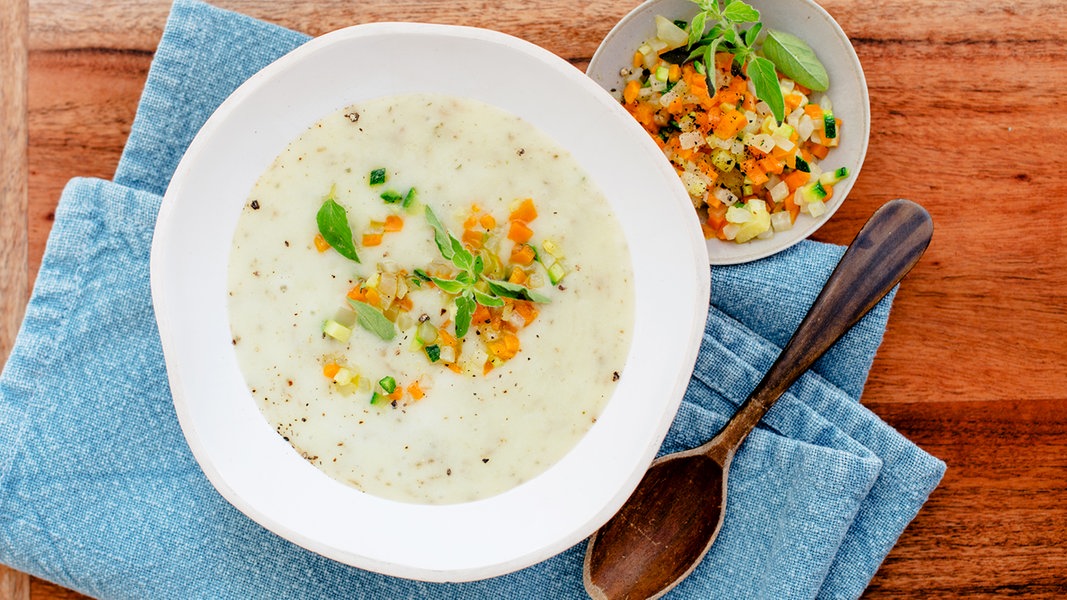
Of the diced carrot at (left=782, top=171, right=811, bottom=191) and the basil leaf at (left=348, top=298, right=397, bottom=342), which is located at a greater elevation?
the diced carrot at (left=782, top=171, right=811, bottom=191)

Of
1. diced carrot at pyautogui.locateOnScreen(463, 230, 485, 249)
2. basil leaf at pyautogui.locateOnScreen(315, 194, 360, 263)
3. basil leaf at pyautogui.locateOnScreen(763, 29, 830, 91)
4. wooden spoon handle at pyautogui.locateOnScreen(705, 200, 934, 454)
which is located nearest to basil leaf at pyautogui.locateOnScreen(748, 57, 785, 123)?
basil leaf at pyautogui.locateOnScreen(763, 29, 830, 91)

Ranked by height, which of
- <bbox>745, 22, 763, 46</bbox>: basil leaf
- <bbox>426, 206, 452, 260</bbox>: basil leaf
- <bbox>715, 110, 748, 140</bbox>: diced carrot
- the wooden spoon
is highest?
<bbox>745, 22, 763, 46</bbox>: basil leaf

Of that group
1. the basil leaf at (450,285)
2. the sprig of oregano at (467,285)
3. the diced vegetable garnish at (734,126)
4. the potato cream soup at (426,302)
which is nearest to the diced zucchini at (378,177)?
the potato cream soup at (426,302)

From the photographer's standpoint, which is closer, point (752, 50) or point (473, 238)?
point (473, 238)

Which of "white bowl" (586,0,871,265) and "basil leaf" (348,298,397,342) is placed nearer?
"basil leaf" (348,298,397,342)

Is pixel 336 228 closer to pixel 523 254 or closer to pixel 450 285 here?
pixel 450 285

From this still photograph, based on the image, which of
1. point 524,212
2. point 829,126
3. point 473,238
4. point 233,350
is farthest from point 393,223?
point 829,126

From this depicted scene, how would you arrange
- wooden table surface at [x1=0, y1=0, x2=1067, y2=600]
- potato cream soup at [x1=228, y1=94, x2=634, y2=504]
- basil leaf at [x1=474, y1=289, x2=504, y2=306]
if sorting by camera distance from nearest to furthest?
1. basil leaf at [x1=474, y1=289, x2=504, y2=306]
2. potato cream soup at [x1=228, y1=94, x2=634, y2=504]
3. wooden table surface at [x1=0, y1=0, x2=1067, y2=600]

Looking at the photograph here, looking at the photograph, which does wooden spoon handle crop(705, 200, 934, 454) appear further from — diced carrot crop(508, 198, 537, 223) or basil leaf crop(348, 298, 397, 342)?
basil leaf crop(348, 298, 397, 342)
